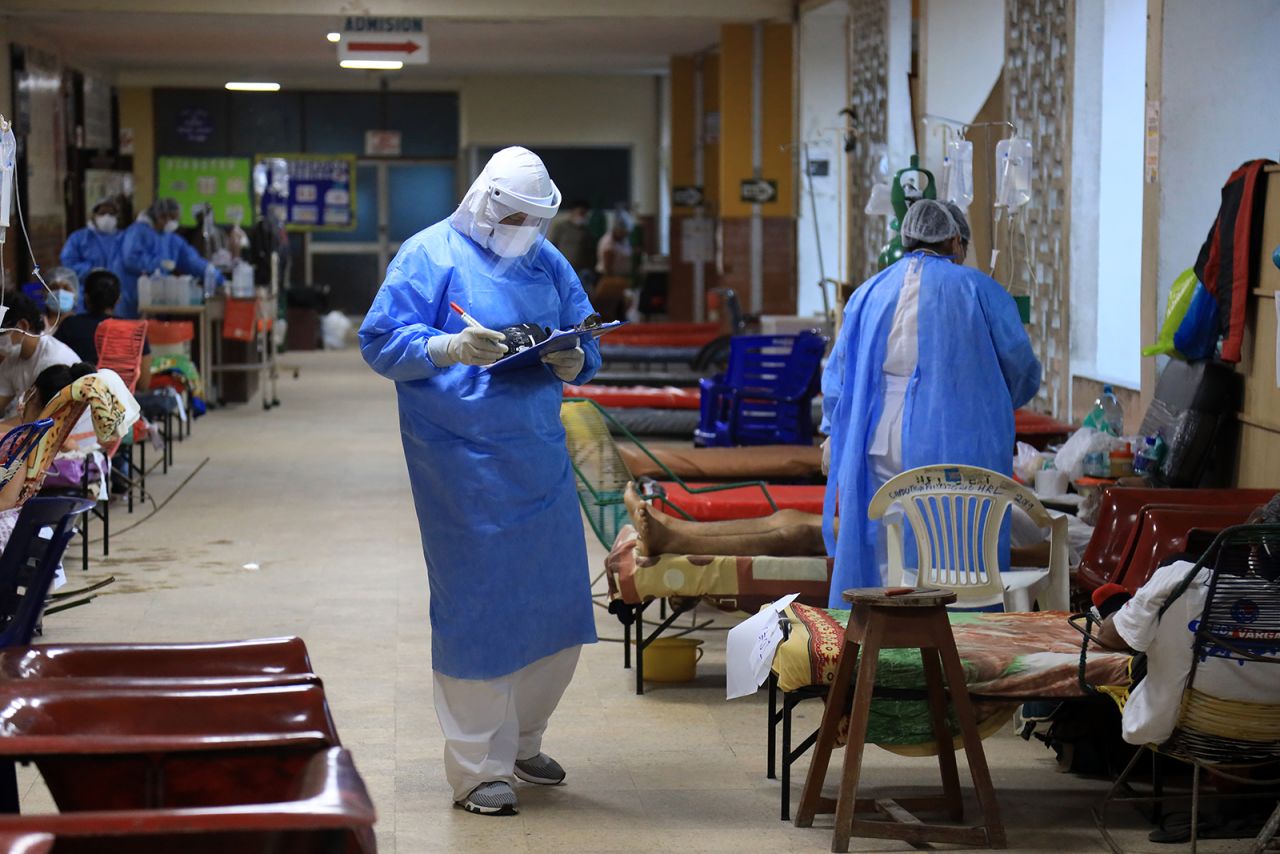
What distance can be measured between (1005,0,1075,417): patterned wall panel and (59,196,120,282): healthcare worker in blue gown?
7.06m

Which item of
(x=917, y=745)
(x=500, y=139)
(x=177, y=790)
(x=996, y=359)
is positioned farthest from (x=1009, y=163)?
(x=500, y=139)

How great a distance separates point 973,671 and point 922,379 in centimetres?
115

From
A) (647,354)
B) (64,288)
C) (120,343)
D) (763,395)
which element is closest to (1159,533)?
(763,395)

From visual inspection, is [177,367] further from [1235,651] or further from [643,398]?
[1235,651]

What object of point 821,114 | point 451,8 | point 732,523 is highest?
point 451,8

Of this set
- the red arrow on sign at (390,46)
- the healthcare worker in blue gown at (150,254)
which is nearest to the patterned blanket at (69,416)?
the healthcare worker in blue gown at (150,254)

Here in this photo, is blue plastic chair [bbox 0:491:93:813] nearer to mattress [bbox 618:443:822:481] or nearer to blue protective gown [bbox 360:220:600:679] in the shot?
blue protective gown [bbox 360:220:600:679]

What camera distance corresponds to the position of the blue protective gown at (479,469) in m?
4.15

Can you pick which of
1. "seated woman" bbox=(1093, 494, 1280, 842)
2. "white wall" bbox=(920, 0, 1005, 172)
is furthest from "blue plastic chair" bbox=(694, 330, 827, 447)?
"seated woman" bbox=(1093, 494, 1280, 842)

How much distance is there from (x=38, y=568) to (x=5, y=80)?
11351 mm

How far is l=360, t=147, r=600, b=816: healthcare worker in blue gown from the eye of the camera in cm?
416

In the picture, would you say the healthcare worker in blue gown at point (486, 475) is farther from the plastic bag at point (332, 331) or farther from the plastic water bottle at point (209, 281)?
A: the plastic bag at point (332, 331)

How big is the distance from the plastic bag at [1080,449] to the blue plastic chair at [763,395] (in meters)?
2.85

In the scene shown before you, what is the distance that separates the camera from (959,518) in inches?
182
